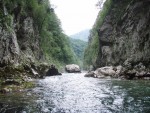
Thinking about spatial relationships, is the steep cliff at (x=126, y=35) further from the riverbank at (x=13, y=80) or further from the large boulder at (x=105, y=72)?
the riverbank at (x=13, y=80)

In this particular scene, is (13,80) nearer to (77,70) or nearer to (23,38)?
(23,38)

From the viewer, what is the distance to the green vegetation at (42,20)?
1341 inches

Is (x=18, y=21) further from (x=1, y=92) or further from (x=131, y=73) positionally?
(x=1, y=92)

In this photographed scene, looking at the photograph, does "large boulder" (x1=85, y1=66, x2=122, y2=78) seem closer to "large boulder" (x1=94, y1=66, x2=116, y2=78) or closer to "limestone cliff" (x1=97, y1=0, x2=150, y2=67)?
"large boulder" (x1=94, y1=66, x2=116, y2=78)

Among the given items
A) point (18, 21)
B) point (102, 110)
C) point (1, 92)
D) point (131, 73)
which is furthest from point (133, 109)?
point (18, 21)

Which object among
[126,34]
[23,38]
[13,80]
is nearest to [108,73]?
[126,34]

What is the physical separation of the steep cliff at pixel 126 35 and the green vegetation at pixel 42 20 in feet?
51.7

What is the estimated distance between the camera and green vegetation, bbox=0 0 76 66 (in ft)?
112

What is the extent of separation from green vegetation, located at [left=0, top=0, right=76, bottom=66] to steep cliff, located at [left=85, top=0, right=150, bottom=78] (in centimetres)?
1574

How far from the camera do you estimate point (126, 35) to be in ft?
177

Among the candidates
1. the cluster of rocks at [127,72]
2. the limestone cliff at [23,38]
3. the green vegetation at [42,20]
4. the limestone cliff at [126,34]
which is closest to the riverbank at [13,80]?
the limestone cliff at [23,38]

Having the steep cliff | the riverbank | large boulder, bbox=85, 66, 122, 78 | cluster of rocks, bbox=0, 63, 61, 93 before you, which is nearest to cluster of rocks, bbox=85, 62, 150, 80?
large boulder, bbox=85, 66, 122, 78

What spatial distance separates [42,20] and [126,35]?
24.0 metres

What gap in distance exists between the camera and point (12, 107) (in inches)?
646
